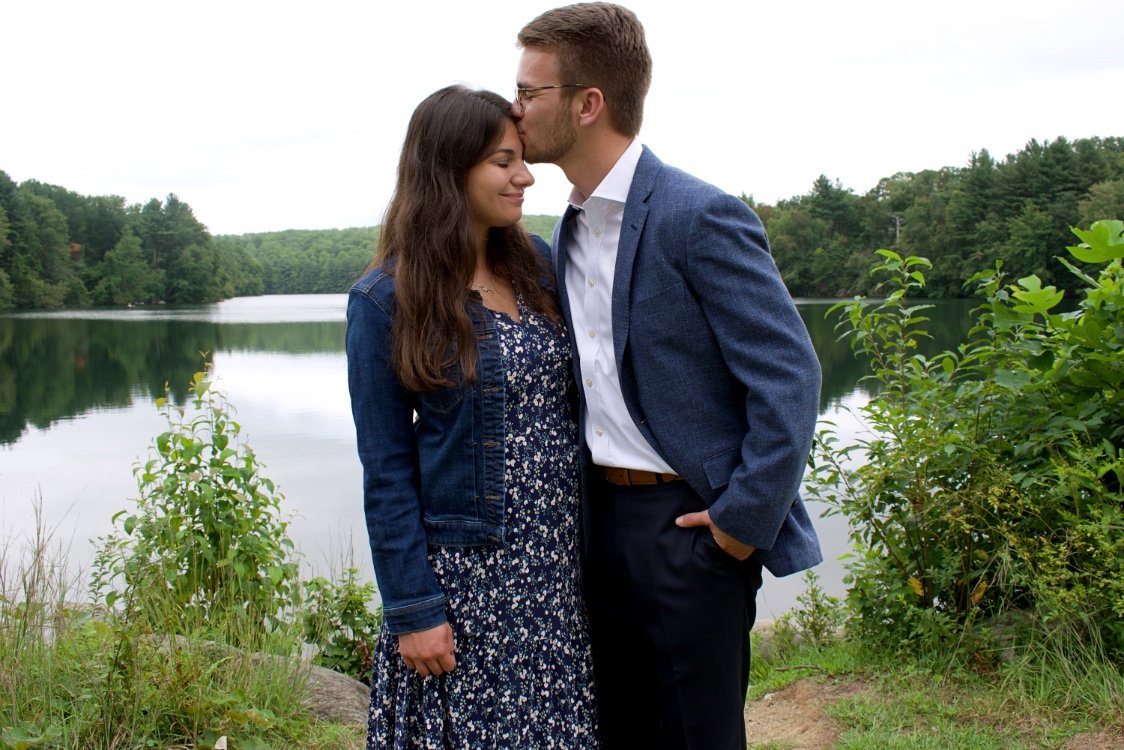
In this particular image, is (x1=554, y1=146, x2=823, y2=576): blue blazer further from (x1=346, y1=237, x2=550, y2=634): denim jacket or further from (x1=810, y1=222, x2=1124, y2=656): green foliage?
(x1=810, y1=222, x2=1124, y2=656): green foliage

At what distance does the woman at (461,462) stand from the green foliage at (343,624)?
208 centimetres

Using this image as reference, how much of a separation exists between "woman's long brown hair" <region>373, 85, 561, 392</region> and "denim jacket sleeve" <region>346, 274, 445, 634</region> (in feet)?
0.13

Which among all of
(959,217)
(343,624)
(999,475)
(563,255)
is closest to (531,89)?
(563,255)

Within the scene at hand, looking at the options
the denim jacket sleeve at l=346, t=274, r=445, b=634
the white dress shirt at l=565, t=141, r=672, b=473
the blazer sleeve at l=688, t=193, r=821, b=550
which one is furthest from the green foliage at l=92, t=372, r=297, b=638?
the blazer sleeve at l=688, t=193, r=821, b=550

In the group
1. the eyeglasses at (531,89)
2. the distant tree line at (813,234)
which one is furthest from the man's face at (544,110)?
the distant tree line at (813,234)

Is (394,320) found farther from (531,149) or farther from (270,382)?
(270,382)

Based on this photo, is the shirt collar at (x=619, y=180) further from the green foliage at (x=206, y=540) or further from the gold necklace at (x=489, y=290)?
the green foliage at (x=206, y=540)

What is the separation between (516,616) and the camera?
6.68 ft

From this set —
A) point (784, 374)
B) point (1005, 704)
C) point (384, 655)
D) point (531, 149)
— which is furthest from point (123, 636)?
point (1005, 704)

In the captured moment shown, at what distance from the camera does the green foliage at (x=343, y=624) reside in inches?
158

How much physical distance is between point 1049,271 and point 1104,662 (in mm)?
40483

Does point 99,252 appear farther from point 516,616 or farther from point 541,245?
point 516,616

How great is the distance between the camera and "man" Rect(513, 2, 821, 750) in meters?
1.86

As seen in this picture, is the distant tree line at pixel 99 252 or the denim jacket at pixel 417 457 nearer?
the denim jacket at pixel 417 457
